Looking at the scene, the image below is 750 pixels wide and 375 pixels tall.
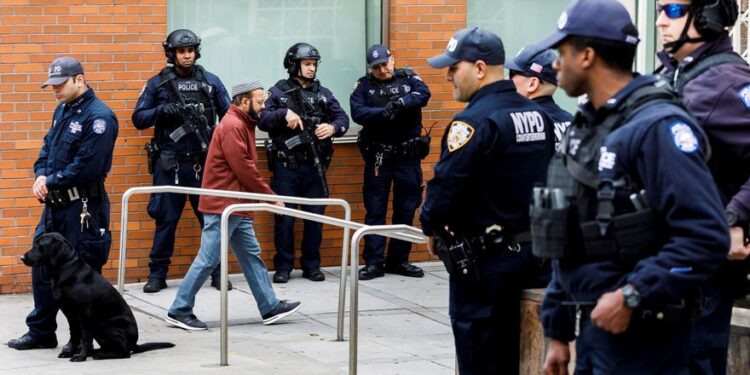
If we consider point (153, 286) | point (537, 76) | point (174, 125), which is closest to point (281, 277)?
point (153, 286)

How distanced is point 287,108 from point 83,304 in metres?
3.36

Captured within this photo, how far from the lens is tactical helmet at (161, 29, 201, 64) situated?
1064cm

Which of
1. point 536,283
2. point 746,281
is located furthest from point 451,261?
point 746,281

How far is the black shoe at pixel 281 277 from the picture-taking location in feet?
36.9

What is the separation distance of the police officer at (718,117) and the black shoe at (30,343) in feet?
16.9

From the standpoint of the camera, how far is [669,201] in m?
3.70

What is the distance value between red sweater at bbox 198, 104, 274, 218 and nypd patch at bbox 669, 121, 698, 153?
19.5ft

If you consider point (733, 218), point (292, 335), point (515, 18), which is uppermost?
point (515, 18)

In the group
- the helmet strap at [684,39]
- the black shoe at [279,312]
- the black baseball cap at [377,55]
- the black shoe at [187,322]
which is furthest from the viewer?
the black baseball cap at [377,55]

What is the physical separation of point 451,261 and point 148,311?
5097 mm

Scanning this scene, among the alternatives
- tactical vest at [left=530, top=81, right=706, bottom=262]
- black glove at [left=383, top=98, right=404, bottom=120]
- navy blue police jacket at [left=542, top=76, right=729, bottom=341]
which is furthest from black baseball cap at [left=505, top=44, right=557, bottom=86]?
black glove at [left=383, top=98, right=404, bottom=120]

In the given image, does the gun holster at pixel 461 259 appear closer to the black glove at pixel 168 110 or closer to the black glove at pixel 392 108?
the black glove at pixel 168 110

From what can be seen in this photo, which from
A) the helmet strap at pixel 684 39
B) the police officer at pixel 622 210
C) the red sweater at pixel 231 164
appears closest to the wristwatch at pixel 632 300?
the police officer at pixel 622 210

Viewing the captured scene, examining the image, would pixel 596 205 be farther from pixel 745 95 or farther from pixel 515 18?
pixel 515 18
